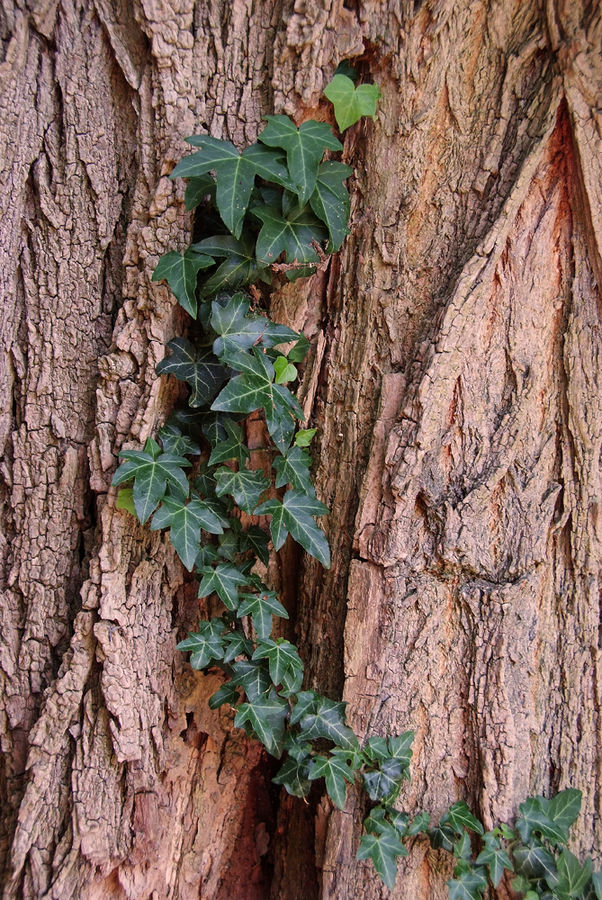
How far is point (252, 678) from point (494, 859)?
2.26 ft

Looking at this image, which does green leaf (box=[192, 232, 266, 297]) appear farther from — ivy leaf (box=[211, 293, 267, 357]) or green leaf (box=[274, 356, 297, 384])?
green leaf (box=[274, 356, 297, 384])

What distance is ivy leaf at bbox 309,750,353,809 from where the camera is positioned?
1377 millimetres

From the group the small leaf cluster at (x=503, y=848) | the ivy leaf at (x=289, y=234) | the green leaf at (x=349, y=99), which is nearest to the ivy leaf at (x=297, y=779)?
the small leaf cluster at (x=503, y=848)

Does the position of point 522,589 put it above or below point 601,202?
below

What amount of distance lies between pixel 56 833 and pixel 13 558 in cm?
71

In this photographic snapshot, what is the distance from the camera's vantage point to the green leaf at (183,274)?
4.67ft

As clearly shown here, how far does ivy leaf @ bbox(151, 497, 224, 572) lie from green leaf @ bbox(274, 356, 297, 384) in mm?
377

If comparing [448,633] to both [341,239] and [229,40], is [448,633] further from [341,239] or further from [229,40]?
[229,40]

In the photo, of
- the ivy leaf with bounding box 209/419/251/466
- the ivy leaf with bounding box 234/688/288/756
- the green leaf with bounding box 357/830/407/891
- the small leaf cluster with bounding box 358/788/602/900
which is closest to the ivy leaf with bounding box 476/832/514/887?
the small leaf cluster with bounding box 358/788/602/900

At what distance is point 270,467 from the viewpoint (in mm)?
1621

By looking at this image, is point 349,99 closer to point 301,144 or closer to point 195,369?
point 301,144

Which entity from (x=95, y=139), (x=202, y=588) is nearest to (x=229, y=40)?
(x=95, y=139)

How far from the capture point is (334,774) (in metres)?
1.38

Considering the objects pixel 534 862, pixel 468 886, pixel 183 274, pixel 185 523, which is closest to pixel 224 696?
pixel 185 523
